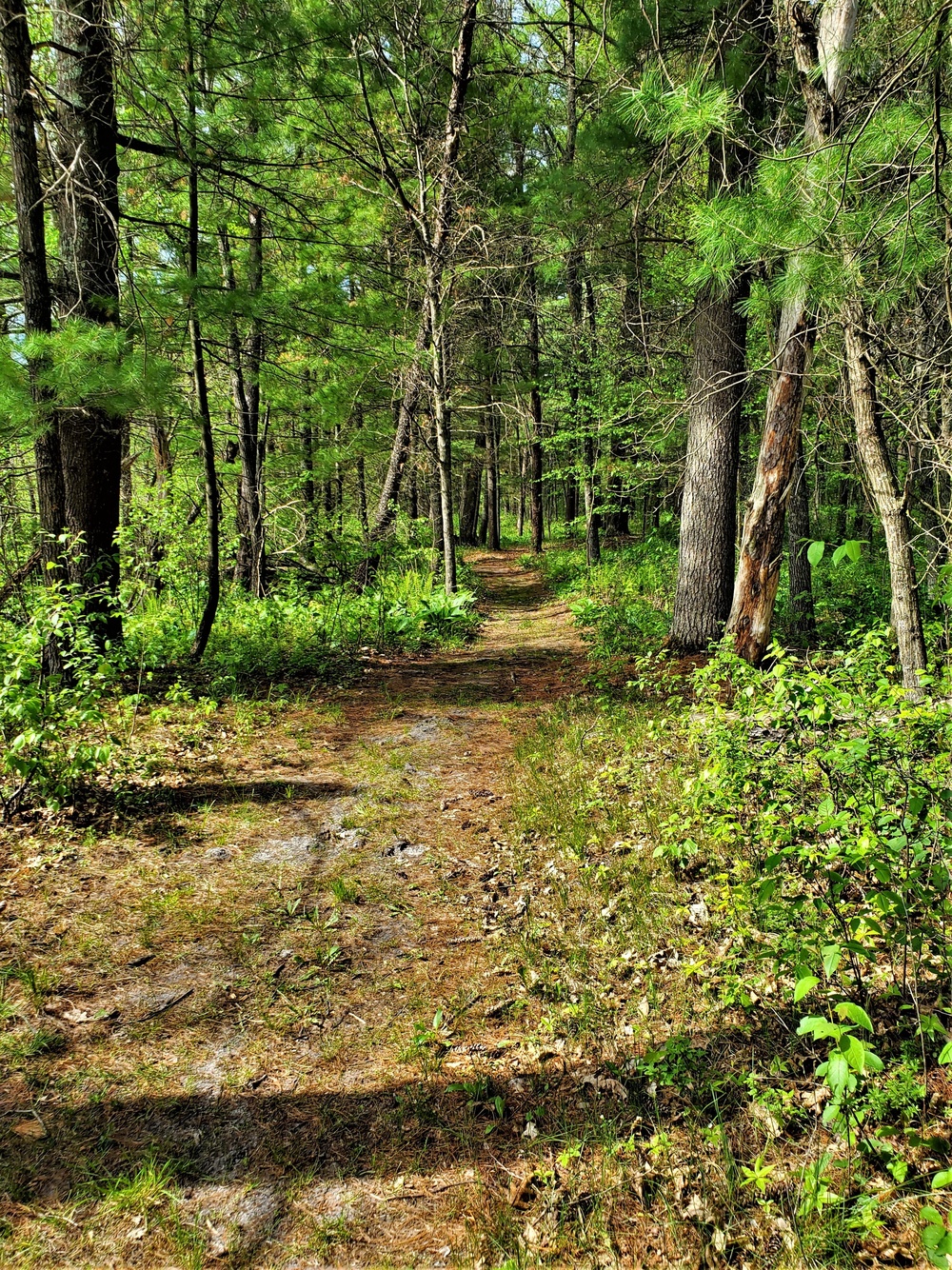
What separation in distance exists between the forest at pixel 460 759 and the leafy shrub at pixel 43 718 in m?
0.05

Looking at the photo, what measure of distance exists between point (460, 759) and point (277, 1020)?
294cm

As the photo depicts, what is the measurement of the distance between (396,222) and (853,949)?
463 inches

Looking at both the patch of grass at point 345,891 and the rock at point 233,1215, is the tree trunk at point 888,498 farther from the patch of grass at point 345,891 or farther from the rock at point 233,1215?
the rock at point 233,1215

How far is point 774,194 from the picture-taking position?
376 cm

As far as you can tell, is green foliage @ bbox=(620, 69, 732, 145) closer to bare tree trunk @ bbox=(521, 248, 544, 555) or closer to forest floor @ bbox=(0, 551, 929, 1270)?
forest floor @ bbox=(0, 551, 929, 1270)

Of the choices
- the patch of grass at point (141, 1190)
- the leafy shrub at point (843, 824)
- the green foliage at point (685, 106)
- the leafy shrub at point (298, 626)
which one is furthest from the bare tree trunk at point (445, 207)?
the patch of grass at point (141, 1190)

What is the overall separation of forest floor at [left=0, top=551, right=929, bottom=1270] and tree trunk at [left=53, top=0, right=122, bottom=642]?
279 centimetres

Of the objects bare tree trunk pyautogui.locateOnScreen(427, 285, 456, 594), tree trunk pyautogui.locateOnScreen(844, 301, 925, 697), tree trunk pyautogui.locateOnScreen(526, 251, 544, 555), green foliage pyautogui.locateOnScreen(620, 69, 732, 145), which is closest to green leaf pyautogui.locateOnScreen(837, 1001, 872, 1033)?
tree trunk pyautogui.locateOnScreen(844, 301, 925, 697)

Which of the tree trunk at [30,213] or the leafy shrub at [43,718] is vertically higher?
the tree trunk at [30,213]

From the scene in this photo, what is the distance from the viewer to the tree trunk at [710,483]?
266 inches

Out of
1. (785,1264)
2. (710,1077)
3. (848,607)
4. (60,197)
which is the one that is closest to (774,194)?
(710,1077)

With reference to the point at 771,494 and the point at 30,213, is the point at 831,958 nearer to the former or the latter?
the point at 771,494

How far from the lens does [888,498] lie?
13.5 feet

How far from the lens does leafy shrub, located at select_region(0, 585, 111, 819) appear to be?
3.97 m
